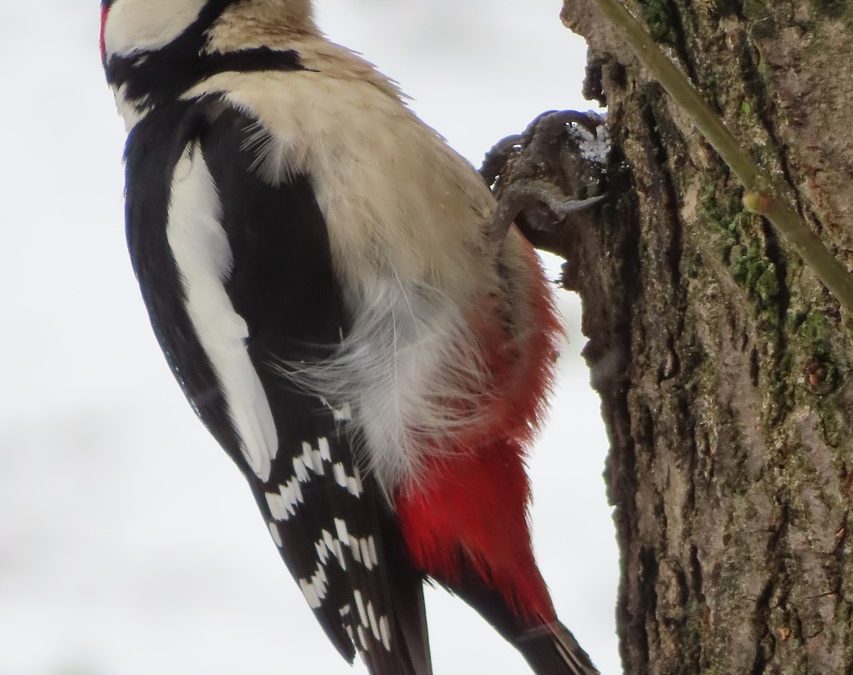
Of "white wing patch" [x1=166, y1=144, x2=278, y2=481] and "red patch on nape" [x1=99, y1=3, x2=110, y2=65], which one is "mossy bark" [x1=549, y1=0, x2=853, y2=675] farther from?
"red patch on nape" [x1=99, y1=3, x2=110, y2=65]

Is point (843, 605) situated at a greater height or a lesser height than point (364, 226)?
lesser

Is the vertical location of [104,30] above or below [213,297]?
above

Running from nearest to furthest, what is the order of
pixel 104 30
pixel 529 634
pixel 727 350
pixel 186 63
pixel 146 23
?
pixel 727 350, pixel 529 634, pixel 186 63, pixel 146 23, pixel 104 30

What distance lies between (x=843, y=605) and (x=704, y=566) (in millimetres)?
251

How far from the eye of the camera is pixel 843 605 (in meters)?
1.29

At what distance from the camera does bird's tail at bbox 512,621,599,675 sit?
6.79 feet

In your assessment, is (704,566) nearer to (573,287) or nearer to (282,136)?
(573,287)

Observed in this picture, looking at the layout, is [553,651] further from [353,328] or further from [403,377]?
[353,328]

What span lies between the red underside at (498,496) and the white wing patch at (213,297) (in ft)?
1.07

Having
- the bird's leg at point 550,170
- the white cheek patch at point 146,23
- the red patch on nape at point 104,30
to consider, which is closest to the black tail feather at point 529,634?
the bird's leg at point 550,170

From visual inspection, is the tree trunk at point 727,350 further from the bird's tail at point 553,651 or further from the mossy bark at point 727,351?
the bird's tail at point 553,651

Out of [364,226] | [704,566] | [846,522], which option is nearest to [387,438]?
[364,226]

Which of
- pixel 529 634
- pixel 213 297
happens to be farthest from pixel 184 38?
pixel 529 634

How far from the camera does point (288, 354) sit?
6.70ft
